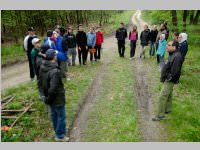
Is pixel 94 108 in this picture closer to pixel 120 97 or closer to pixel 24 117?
pixel 120 97

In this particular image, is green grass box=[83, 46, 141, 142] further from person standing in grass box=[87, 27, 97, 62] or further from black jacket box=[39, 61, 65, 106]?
person standing in grass box=[87, 27, 97, 62]

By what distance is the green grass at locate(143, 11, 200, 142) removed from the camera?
7435 mm

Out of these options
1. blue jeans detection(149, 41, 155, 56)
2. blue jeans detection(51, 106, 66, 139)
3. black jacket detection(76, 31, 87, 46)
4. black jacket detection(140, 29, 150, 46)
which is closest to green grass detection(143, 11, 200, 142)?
blue jeans detection(149, 41, 155, 56)

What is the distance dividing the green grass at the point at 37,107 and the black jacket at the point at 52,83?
1282 mm

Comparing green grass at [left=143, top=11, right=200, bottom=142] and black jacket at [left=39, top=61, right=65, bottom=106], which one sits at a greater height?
black jacket at [left=39, top=61, right=65, bottom=106]

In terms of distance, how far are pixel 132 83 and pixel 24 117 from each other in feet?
16.0

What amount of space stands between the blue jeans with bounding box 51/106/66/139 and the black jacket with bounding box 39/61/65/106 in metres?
0.19

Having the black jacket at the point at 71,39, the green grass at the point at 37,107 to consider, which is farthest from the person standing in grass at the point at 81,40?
the green grass at the point at 37,107

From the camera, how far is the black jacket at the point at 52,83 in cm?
649

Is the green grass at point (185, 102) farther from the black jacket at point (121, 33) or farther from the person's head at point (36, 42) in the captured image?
the person's head at point (36, 42)

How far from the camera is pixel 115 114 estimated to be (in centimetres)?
877

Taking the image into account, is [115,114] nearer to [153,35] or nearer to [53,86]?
[53,86]

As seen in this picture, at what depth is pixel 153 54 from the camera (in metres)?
16.8

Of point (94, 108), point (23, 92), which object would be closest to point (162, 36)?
point (94, 108)
